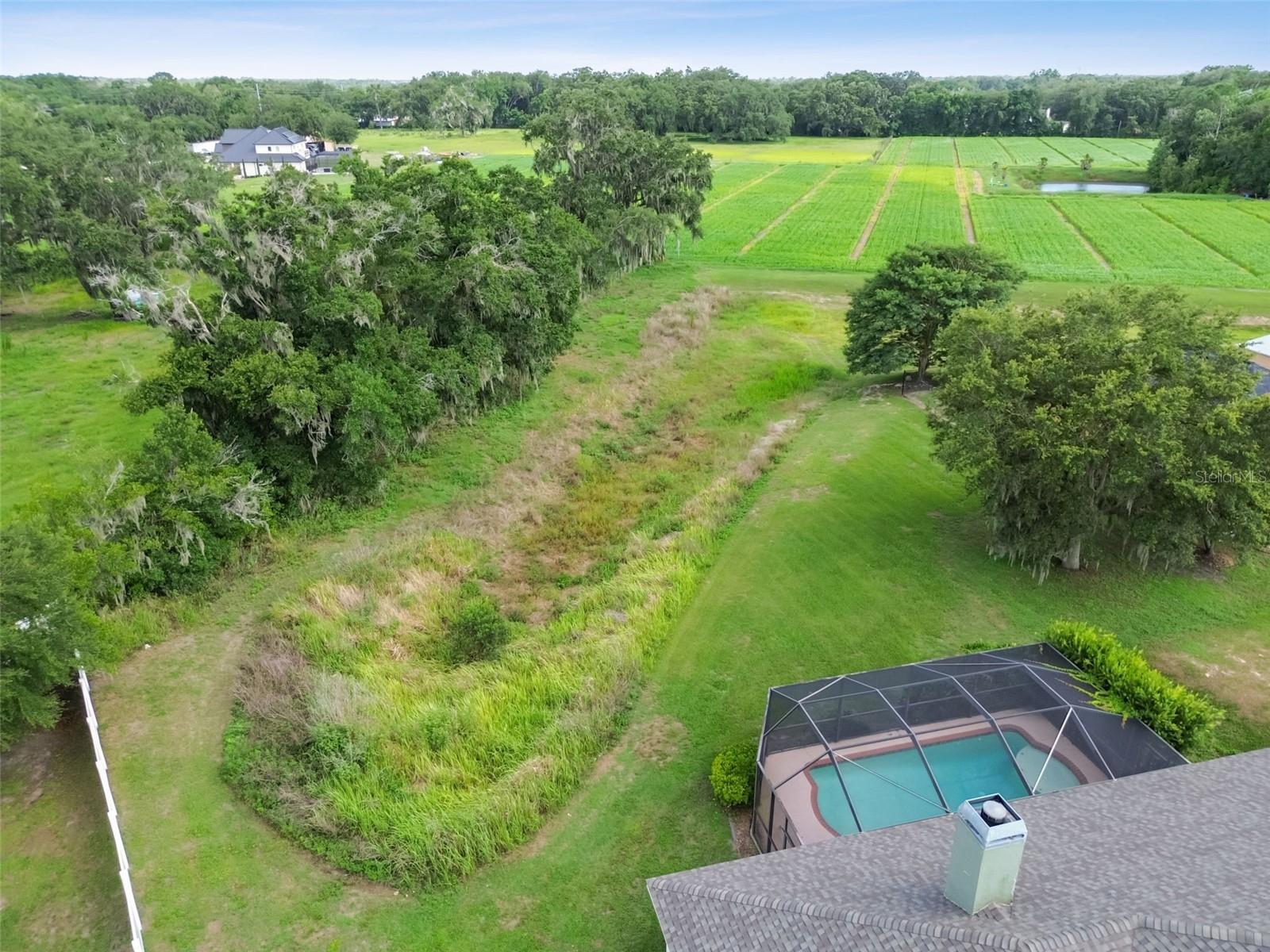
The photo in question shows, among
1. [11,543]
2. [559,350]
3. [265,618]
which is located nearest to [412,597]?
[265,618]

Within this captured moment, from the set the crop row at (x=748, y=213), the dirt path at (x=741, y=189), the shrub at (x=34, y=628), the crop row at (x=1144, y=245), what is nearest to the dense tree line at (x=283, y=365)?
the shrub at (x=34, y=628)

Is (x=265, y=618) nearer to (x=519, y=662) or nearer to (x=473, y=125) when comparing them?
(x=519, y=662)

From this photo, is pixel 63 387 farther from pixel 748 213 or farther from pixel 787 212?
pixel 787 212

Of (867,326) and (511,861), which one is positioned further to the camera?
(867,326)

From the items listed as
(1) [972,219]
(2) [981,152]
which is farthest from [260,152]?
(2) [981,152]

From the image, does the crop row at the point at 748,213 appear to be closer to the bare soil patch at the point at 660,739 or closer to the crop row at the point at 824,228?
the crop row at the point at 824,228
